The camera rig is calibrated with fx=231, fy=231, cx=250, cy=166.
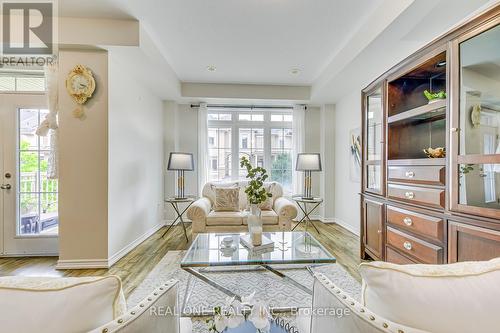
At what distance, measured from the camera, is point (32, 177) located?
3043 millimetres

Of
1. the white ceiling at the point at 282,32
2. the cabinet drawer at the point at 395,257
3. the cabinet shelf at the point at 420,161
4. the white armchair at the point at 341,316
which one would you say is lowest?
the cabinet drawer at the point at 395,257

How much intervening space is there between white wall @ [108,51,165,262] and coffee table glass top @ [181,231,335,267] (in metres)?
1.36

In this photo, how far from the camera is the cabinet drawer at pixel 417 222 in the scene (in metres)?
1.82

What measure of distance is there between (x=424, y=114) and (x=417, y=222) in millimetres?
1007

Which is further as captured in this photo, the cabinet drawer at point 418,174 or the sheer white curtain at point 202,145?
the sheer white curtain at point 202,145

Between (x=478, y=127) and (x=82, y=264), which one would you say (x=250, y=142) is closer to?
(x=82, y=264)

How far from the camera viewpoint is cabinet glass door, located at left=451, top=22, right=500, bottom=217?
1.51 m

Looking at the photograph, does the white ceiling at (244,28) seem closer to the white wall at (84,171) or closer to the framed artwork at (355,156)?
the white wall at (84,171)

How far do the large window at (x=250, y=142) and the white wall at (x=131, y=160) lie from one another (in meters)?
1.18

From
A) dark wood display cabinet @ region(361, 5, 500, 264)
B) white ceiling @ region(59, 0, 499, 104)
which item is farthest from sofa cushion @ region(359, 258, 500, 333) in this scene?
white ceiling @ region(59, 0, 499, 104)

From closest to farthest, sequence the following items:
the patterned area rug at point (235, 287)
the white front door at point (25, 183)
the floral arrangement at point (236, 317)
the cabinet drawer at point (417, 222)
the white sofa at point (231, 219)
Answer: the floral arrangement at point (236, 317) < the cabinet drawer at point (417, 222) < the patterned area rug at point (235, 287) < the white front door at point (25, 183) < the white sofa at point (231, 219)

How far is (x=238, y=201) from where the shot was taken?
376 cm

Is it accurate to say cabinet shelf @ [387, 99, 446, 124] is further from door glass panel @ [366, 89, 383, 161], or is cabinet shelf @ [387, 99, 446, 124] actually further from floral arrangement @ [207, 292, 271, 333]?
floral arrangement @ [207, 292, 271, 333]

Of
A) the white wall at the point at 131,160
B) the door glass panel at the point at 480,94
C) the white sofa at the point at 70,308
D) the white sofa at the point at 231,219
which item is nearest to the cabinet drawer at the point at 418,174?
the door glass panel at the point at 480,94
